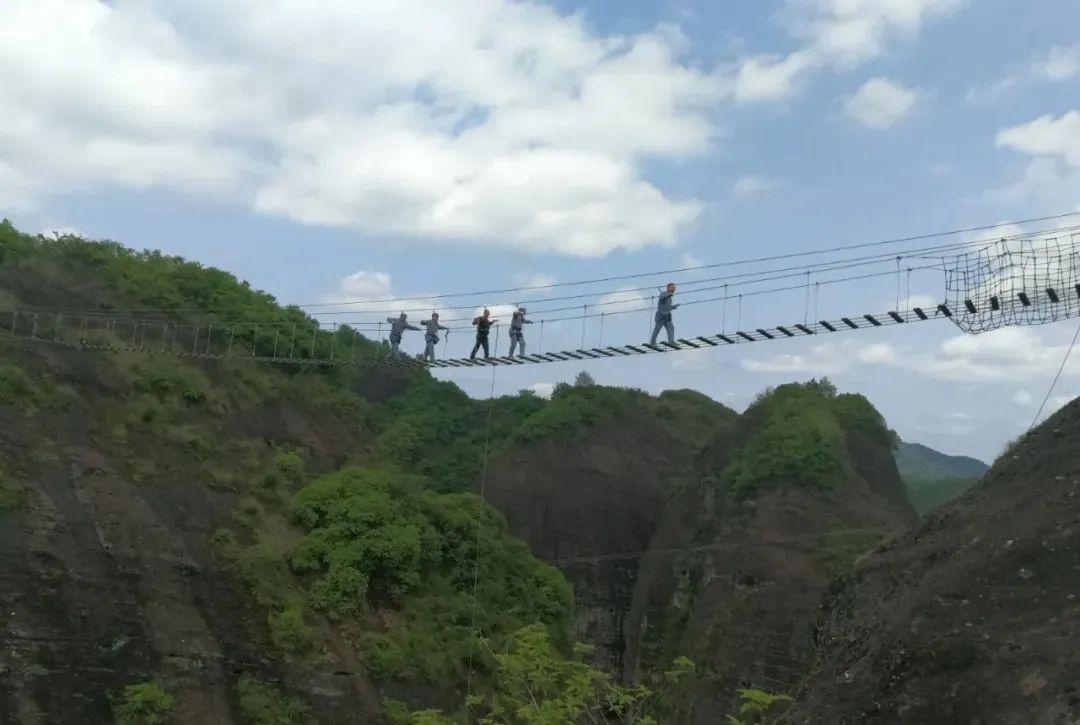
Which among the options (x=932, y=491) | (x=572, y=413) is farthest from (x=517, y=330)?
(x=932, y=491)

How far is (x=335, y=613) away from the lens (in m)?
20.3

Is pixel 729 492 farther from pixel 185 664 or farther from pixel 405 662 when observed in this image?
pixel 185 664

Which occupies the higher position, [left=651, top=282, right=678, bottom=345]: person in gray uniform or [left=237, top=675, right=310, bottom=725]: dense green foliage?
[left=651, top=282, right=678, bottom=345]: person in gray uniform

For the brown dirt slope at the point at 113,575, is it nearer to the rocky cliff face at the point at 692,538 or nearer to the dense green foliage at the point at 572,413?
the rocky cliff face at the point at 692,538

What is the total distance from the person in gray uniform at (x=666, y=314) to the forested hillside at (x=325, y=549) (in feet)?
15.6

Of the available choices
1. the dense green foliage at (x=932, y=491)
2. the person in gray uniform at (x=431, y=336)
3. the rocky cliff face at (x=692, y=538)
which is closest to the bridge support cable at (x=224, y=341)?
the person in gray uniform at (x=431, y=336)

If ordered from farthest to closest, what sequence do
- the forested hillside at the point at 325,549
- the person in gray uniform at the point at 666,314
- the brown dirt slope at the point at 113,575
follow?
1. the forested hillside at the point at 325,549
2. the brown dirt slope at the point at 113,575
3. the person in gray uniform at the point at 666,314

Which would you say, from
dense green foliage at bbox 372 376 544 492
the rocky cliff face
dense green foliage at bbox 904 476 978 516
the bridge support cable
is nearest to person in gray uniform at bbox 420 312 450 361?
the bridge support cable

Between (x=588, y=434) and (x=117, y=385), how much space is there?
25.4 meters

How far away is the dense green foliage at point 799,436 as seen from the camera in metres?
34.2

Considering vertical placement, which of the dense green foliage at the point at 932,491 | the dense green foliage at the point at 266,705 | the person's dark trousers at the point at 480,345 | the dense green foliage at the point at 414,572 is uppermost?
the person's dark trousers at the point at 480,345

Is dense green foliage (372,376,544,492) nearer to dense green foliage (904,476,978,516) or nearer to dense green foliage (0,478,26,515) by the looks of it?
dense green foliage (0,478,26,515)

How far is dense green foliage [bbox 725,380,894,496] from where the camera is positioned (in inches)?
1347

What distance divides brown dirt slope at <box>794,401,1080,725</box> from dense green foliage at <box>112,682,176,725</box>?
12.2 metres
